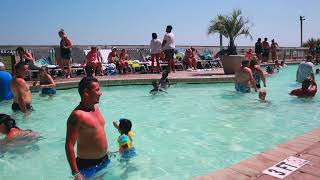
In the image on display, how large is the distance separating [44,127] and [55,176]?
2786mm

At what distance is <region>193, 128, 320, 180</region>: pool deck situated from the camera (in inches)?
133

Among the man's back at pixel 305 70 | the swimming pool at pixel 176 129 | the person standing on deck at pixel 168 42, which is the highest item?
the person standing on deck at pixel 168 42

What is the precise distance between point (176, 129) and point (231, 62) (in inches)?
301

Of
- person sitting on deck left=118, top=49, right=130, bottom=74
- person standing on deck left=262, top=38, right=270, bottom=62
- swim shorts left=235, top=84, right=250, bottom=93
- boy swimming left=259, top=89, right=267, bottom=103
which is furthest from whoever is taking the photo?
person standing on deck left=262, top=38, right=270, bottom=62

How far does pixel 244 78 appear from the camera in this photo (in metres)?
10.2

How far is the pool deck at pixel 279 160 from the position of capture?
3.38m

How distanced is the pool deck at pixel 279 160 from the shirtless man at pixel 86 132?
37.4 inches

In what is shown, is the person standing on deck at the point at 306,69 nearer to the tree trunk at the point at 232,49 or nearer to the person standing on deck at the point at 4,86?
the tree trunk at the point at 232,49

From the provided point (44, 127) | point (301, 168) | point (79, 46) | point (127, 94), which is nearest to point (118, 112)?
point (44, 127)

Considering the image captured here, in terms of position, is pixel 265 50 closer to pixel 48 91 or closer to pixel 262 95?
pixel 262 95

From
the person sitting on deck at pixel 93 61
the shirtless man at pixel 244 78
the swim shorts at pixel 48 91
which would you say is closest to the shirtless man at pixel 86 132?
the shirtless man at pixel 244 78

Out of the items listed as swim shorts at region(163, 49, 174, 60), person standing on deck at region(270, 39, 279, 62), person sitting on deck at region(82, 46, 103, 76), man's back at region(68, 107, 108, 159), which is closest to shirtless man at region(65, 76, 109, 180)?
man's back at region(68, 107, 108, 159)

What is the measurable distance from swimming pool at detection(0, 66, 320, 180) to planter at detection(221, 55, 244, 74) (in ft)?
8.10

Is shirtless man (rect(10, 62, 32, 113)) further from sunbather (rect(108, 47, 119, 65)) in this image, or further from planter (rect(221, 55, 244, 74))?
sunbather (rect(108, 47, 119, 65))
